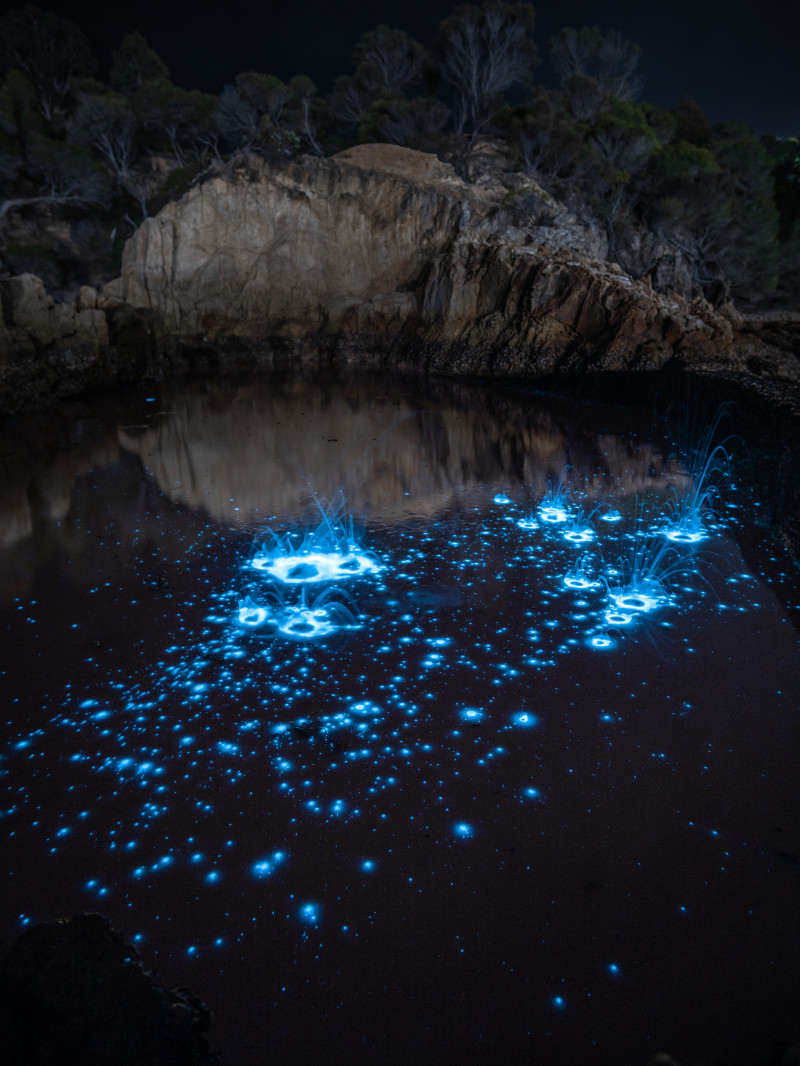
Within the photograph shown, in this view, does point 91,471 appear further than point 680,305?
No

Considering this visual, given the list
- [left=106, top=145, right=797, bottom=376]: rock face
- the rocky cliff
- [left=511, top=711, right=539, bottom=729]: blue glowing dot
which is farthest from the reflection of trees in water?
[left=106, top=145, right=797, bottom=376]: rock face

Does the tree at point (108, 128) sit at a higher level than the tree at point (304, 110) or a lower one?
lower

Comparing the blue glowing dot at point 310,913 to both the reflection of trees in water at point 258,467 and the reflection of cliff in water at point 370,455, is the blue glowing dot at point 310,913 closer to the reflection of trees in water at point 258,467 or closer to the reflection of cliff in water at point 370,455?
the reflection of trees in water at point 258,467

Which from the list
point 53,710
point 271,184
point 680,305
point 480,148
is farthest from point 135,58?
point 53,710

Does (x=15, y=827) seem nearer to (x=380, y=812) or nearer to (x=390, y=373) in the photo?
(x=380, y=812)

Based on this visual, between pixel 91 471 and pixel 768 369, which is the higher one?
pixel 768 369

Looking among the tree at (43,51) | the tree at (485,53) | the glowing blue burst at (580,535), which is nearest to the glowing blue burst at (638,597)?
the glowing blue burst at (580,535)

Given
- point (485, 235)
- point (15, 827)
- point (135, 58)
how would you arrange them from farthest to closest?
point (135, 58)
point (485, 235)
point (15, 827)
